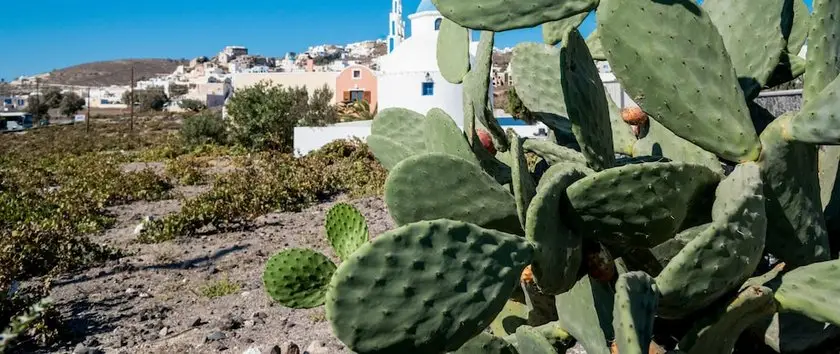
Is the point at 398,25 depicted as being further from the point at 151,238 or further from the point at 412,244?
the point at 412,244

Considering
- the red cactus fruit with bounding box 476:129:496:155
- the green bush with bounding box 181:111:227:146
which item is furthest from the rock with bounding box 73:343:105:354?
the green bush with bounding box 181:111:227:146

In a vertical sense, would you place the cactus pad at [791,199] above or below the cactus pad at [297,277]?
above

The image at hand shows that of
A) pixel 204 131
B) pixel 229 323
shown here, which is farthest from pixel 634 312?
pixel 204 131

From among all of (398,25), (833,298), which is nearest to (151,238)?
(833,298)

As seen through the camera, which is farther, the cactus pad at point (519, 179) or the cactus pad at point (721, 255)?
the cactus pad at point (519, 179)

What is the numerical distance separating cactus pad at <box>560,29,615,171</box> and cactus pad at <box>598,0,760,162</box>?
0.26ft

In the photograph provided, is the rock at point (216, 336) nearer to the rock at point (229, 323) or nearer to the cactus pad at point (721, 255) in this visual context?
the rock at point (229, 323)

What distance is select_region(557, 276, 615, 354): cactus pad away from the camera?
64.3 inches

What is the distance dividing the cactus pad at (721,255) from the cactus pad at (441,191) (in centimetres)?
44

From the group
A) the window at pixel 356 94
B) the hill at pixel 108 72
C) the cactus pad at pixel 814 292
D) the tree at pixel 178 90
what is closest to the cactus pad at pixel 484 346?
the cactus pad at pixel 814 292

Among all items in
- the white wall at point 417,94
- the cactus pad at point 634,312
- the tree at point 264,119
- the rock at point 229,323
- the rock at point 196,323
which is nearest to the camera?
the cactus pad at point 634,312

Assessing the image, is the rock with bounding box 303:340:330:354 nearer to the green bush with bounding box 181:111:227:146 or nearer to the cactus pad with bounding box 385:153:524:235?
the cactus pad with bounding box 385:153:524:235

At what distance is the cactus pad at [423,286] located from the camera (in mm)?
1282

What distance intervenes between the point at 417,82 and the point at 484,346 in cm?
1665
